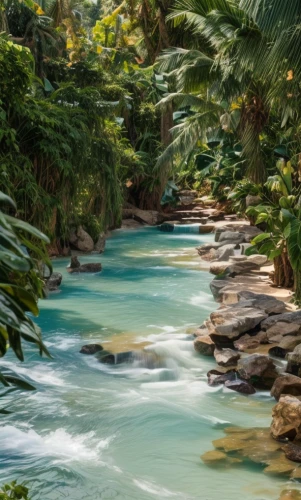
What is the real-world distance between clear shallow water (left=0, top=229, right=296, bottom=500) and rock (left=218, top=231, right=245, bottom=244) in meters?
6.51

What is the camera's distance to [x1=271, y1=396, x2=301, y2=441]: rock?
21.7ft

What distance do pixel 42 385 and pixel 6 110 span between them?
Answer: 2974mm

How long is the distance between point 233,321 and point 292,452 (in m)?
3.78

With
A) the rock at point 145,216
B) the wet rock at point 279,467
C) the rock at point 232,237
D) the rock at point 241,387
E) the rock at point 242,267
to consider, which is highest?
the wet rock at point 279,467

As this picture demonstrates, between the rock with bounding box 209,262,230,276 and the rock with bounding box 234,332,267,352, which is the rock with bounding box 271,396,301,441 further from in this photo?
the rock with bounding box 209,262,230,276

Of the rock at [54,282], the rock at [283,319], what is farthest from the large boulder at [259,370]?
the rock at [54,282]

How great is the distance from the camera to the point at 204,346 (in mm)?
9758

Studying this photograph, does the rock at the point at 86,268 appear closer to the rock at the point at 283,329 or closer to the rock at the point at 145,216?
the rock at the point at 283,329

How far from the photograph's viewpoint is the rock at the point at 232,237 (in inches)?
760

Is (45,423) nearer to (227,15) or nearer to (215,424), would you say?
(215,424)

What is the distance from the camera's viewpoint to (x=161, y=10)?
2494cm

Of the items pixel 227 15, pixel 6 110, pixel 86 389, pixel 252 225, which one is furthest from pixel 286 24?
pixel 252 225

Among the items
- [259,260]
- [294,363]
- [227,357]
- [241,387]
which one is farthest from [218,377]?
[259,260]

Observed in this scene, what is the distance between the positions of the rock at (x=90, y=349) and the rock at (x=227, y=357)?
5.04 feet
